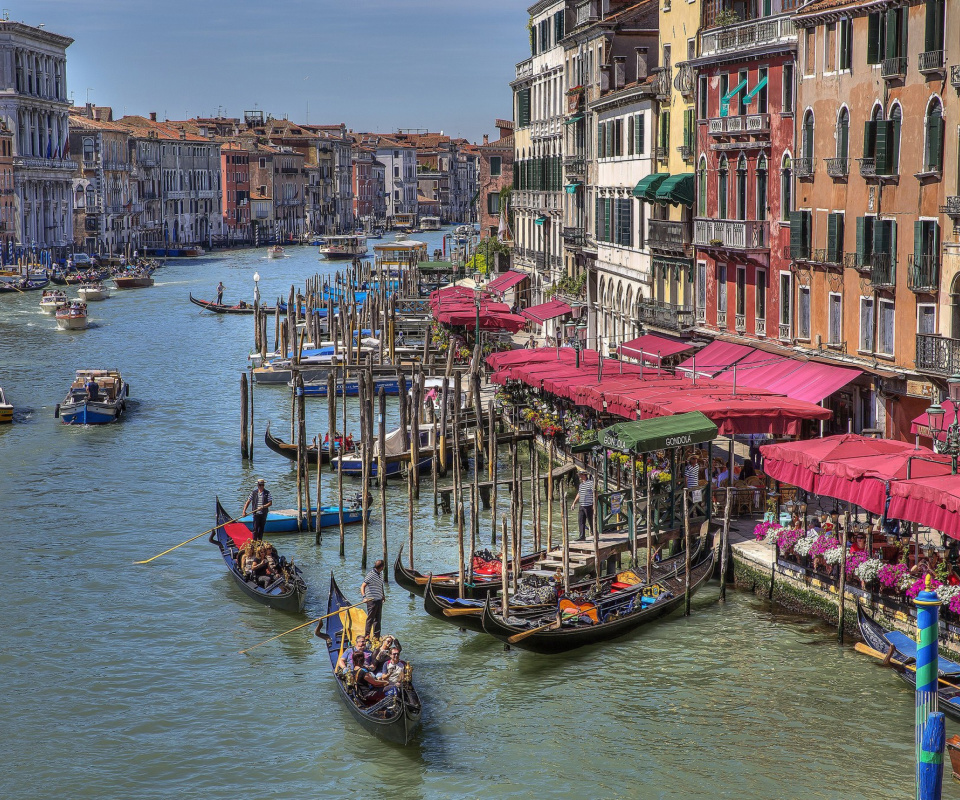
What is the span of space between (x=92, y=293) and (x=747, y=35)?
48.6 meters

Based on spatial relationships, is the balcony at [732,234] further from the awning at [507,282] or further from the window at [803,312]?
the awning at [507,282]

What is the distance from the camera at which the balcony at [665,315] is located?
28969 millimetres

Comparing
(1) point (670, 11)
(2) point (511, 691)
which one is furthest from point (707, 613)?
(1) point (670, 11)

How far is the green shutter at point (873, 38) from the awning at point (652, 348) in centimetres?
720

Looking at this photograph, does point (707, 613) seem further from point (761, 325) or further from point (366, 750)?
point (761, 325)

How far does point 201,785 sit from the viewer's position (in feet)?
45.1

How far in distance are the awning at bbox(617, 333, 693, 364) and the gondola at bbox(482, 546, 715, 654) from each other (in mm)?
8960

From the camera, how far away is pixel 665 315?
29859mm

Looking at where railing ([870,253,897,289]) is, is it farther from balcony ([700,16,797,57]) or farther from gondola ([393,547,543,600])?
gondola ([393,547,543,600])

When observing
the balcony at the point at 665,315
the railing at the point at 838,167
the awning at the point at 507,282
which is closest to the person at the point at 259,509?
the railing at the point at 838,167

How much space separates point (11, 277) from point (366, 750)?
62717 millimetres

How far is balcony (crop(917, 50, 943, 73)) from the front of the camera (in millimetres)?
19438

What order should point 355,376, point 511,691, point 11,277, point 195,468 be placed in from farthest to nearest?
point 11,277, point 355,376, point 195,468, point 511,691

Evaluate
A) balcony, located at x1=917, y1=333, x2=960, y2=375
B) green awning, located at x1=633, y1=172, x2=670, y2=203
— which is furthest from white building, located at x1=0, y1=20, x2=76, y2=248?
balcony, located at x1=917, y1=333, x2=960, y2=375
